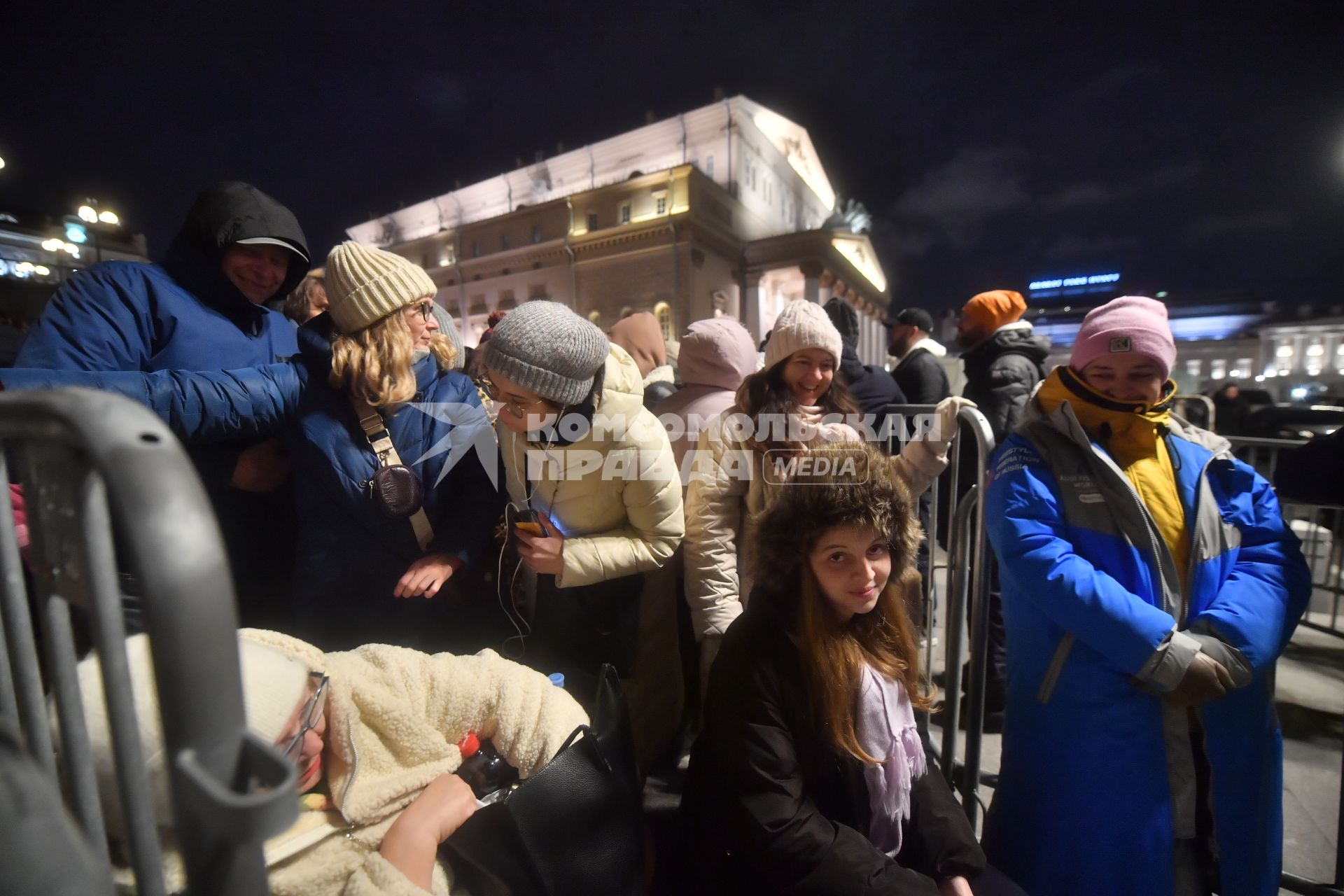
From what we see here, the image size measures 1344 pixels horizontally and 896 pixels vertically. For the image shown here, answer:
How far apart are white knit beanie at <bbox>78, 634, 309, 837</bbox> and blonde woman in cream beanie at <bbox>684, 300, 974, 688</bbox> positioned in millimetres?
1512

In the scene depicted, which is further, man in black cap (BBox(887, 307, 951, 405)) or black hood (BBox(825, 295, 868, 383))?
man in black cap (BBox(887, 307, 951, 405))

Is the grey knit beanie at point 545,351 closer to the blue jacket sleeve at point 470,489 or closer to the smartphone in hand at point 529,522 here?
the blue jacket sleeve at point 470,489

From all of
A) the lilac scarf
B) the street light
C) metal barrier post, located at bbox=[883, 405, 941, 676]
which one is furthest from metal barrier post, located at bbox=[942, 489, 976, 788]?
the street light

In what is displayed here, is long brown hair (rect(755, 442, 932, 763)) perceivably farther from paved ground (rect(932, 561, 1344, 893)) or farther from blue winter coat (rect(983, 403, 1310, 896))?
paved ground (rect(932, 561, 1344, 893))

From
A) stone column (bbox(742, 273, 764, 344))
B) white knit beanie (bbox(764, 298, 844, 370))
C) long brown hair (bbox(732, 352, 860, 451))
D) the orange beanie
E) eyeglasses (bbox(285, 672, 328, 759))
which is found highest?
stone column (bbox(742, 273, 764, 344))

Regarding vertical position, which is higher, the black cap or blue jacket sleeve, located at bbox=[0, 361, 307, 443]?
the black cap

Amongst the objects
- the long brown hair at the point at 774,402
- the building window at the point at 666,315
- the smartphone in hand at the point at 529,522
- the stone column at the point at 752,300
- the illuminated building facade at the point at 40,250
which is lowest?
the smartphone in hand at the point at 529,522

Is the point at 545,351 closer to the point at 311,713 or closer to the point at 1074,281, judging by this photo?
the point at 311,713

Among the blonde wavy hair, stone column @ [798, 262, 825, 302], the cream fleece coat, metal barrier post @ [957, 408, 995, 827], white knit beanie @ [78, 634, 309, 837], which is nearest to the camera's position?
white knit beanie @ [78, 634, 309, 837]

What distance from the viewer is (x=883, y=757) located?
161cm

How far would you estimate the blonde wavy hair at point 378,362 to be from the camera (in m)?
1.71

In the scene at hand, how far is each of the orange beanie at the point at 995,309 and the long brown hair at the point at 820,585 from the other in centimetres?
247

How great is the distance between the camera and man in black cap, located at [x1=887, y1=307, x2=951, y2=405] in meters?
4.43

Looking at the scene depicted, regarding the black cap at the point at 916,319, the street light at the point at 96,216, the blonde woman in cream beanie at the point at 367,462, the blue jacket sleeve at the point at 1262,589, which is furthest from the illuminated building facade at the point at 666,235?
the blue jacket sleeve at the point at 1262,589
